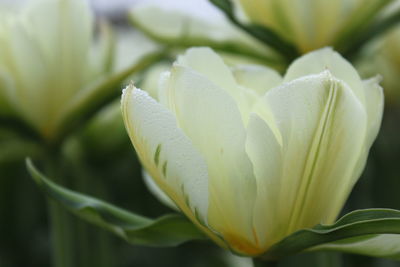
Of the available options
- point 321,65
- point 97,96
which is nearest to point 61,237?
point 97,96

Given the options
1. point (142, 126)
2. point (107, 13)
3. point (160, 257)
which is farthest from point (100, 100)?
point (107, 13)

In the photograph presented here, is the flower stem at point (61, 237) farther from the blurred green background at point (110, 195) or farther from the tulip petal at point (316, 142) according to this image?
the tulip petal at point (316, 142)

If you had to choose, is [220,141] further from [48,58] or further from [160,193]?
[48,58]

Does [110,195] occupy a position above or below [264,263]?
below

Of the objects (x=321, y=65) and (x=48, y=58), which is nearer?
(x=321, y=65)

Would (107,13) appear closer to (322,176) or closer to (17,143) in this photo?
(17,143)
